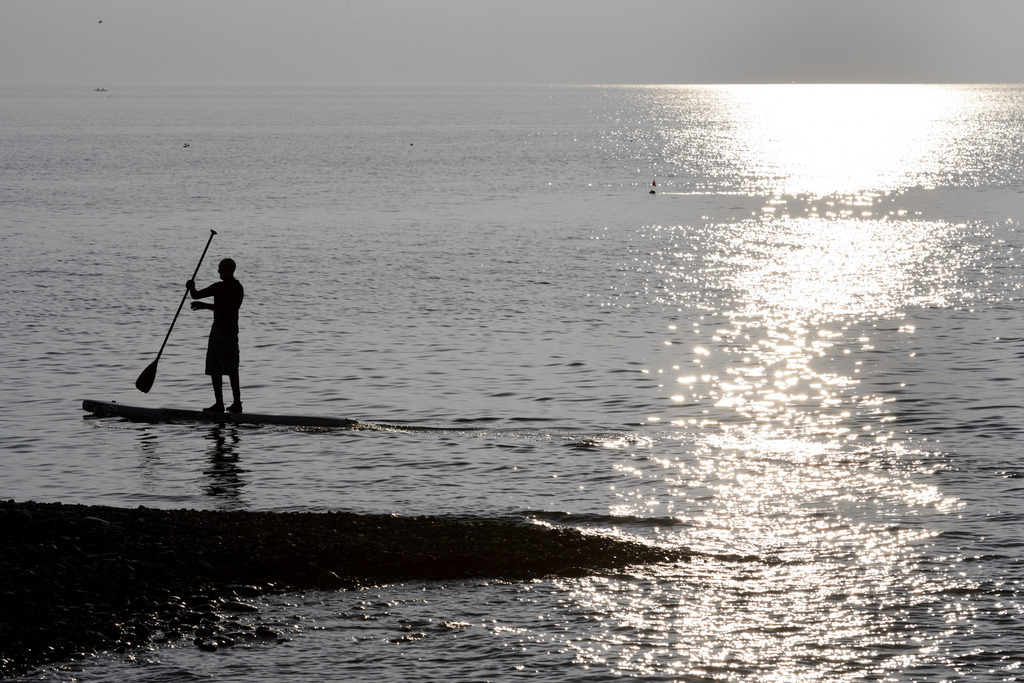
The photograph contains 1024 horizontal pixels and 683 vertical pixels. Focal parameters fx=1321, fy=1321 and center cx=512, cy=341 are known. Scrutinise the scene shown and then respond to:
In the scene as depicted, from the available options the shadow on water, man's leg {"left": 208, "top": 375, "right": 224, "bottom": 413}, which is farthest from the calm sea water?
man's leg {"left": 208, "top": 375, "right": 224, "bottom": 413}

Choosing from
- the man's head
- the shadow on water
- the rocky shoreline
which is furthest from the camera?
the man's head

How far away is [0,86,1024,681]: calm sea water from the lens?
486 inches

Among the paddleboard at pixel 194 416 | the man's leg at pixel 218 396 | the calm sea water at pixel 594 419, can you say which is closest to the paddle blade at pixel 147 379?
the paddleboard at pixel 194 416

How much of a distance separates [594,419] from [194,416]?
21.8ft

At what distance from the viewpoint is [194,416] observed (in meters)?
21.9

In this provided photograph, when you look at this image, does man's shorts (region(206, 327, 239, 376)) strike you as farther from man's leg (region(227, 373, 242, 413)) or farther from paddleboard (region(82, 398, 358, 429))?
paddleboard (region(82, 398, 358, 429))

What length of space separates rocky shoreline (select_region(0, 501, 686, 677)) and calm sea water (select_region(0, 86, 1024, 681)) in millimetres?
392

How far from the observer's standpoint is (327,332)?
3181 centimetres

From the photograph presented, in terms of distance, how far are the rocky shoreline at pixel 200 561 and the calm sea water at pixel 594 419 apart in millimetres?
392

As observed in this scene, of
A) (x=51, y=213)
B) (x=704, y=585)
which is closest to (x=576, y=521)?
(x=704, y=585)

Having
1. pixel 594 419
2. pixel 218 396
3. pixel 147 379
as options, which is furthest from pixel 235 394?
pixel 594 419

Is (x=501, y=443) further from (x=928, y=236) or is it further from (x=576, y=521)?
(x=928, y=236)

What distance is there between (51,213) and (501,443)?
51677mm

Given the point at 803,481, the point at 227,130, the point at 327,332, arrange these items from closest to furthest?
the point at 803,481
the point at 327,332
the point at 227,130
